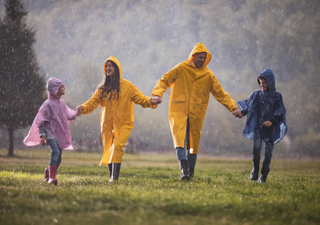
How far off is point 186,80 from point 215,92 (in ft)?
2.58

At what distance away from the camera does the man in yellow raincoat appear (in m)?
6.05

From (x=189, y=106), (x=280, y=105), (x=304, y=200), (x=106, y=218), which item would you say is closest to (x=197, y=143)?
(x=189, y=106)

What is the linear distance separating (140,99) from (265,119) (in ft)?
8.96

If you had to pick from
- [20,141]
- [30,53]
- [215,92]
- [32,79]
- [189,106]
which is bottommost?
[20,141]

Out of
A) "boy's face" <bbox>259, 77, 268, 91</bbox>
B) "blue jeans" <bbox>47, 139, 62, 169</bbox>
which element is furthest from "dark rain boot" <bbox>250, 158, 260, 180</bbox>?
"blue jeans" <bbox>47, 139, 62, 169</bbox>

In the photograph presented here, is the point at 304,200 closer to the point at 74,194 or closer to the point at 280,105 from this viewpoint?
the point at 280,105

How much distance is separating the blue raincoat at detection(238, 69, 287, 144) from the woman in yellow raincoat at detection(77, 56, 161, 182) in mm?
2101

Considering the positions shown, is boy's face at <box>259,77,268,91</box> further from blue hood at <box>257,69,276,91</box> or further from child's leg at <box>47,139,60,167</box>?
child's leg at <box>47,139,60,167</box>

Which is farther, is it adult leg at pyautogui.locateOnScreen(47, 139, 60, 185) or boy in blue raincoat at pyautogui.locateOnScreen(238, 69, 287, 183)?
boy in blue raincoat at pyautogui.locateOnScreen(238, 69, 287, 183)

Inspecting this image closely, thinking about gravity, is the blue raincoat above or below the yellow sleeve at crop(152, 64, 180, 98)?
below

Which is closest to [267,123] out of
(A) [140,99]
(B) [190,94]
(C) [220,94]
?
(C) [220,94]

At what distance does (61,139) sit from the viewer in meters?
5.98

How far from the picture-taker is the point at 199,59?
20.4 feet

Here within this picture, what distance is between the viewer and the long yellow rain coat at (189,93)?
6051 mm
